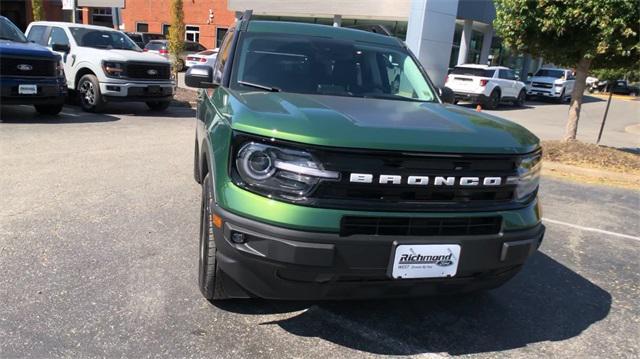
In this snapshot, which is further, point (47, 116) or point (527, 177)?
point (47, 116)

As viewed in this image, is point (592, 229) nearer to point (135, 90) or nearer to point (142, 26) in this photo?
point (135, 90)

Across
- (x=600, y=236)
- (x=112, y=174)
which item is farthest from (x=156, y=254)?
(x=600, y=236)

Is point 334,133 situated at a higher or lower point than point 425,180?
higher

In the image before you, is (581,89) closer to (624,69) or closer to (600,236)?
(624,69)

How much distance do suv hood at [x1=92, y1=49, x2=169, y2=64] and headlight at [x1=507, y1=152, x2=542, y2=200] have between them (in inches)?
399

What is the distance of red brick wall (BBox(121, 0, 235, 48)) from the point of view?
36625 millimetres

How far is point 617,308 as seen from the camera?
3723 millimetres

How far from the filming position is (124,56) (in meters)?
11.3

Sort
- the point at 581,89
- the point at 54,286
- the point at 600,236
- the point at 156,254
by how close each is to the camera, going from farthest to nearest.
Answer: the point at 581,89, the point at 600,236, the point at 156,254, the point at 54,286

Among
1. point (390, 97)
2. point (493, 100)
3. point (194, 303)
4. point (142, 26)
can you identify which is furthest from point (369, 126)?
point (142, 26)

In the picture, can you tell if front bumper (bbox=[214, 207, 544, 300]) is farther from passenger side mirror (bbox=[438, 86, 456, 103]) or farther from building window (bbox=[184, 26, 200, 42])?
building window (bbox=[184, 26, 200, 42])

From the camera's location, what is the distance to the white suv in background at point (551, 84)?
2784 cm

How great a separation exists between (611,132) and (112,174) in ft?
56.6

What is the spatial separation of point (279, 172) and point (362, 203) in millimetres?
435
